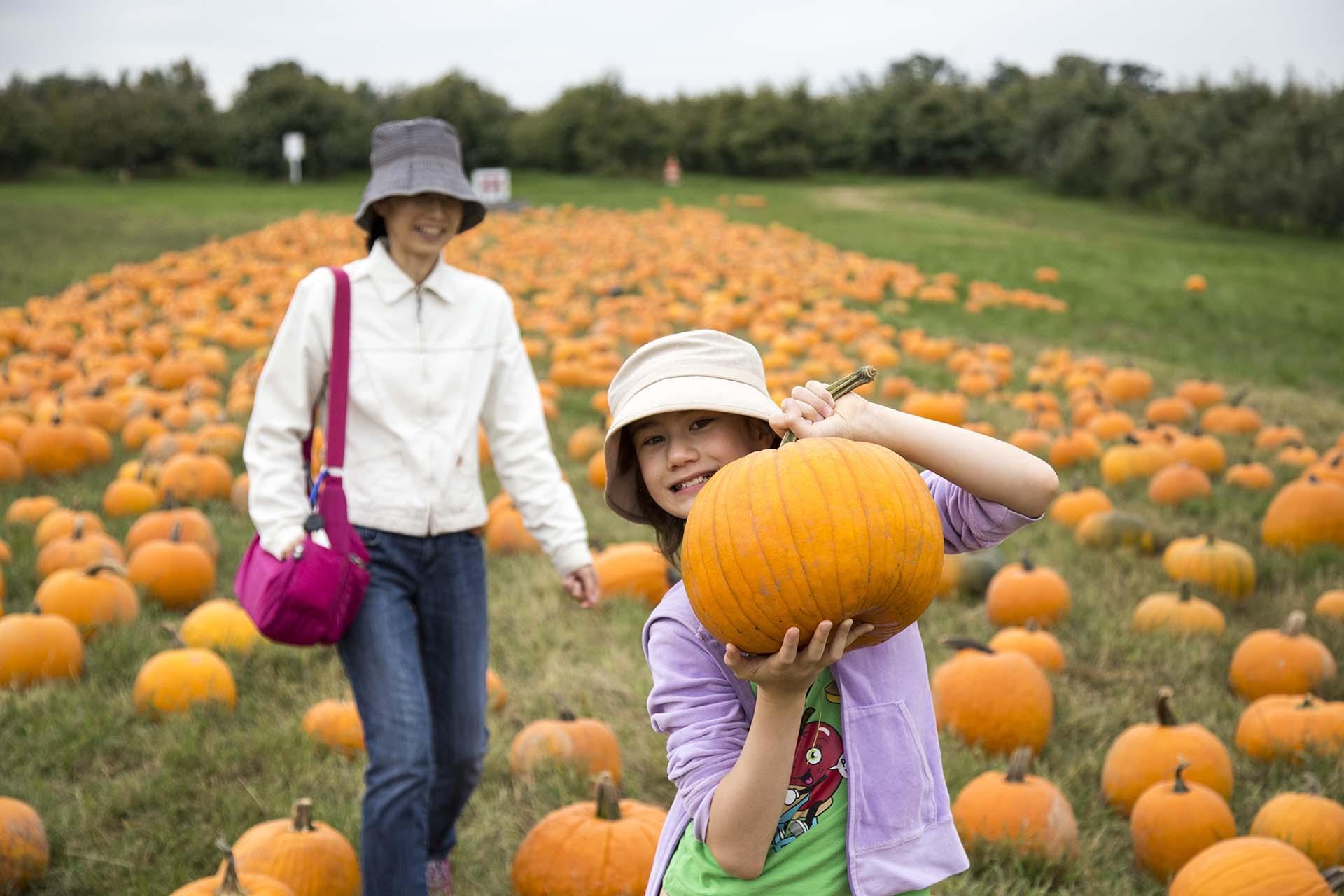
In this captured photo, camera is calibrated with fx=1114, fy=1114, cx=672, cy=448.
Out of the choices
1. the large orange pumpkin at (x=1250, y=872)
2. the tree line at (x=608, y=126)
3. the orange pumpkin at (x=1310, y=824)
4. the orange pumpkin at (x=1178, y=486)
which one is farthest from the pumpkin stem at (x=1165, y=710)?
the tree line at (x=608, y=126)

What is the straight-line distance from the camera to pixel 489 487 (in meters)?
7.23

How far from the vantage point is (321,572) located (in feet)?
9.49

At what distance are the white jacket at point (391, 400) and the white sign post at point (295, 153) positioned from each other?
34.4 meters

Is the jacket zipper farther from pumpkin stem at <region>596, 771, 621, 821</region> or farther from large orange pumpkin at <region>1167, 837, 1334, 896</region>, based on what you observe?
large orange pumpkin at <region>1167, 837, 1334, 896</region>

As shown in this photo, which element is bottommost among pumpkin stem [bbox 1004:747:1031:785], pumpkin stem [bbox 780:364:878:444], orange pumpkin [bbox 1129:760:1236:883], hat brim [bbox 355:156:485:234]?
orange pumpkin [bbox 1129:760:1236:883]

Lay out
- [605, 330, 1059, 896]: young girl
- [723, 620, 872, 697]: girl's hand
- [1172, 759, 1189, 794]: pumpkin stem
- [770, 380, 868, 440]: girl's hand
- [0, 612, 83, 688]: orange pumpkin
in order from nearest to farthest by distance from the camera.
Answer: [723, 620, 872, 697]: girl's hand, [605, 330, 1059, 896]: young girl, [770, 380, 868, 440]: girl's hand, [1172, 759, 1189, 794]: pumpkin stem, [0, 612, 83, 688]: orange pumpkin

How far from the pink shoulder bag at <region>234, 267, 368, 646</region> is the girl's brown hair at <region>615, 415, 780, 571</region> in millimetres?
1038

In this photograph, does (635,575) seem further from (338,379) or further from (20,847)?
(20,847)

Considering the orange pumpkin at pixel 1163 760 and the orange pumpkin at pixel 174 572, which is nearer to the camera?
the orange pumpkin at pixel 1163 760

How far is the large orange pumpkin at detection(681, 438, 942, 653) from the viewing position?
1.63 m

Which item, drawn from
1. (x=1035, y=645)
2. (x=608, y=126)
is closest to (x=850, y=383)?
(x=1035, y=645)

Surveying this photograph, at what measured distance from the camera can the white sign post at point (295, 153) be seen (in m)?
35.1

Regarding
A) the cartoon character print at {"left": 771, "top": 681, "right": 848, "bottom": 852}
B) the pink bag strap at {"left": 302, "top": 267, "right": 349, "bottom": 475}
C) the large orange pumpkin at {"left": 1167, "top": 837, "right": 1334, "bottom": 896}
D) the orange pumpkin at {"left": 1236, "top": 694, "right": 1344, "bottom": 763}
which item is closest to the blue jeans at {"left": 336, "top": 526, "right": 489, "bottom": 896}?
the pink bag strap at {"left": 302, "top": 267, "right": 349, "bottom": 475}

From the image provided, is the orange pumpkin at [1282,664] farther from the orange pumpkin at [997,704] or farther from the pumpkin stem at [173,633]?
the pumpkin stem at [173,633]
